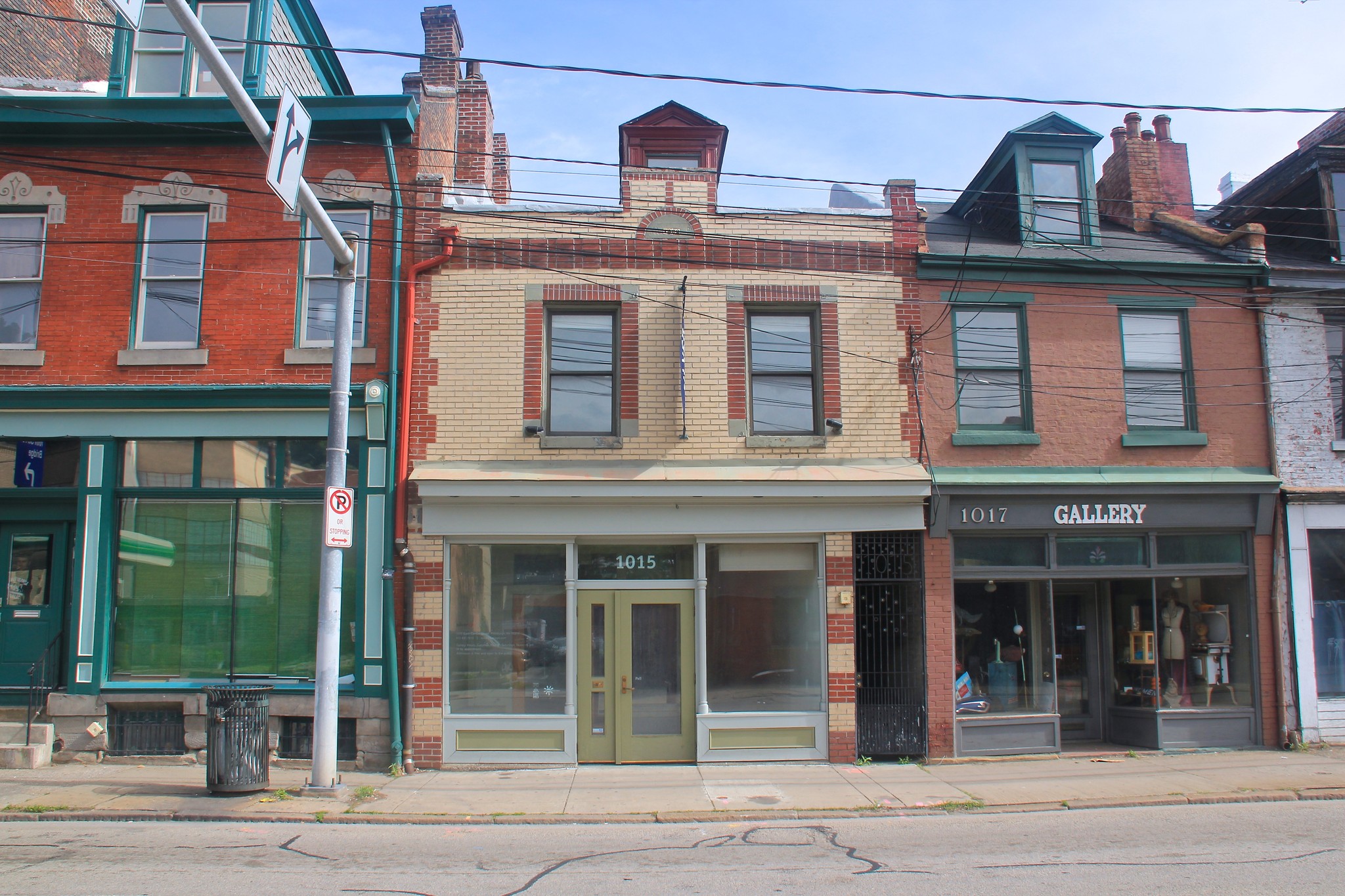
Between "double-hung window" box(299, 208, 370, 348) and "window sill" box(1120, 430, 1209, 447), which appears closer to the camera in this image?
"double-hung window" box(299, 208, 370, 348)

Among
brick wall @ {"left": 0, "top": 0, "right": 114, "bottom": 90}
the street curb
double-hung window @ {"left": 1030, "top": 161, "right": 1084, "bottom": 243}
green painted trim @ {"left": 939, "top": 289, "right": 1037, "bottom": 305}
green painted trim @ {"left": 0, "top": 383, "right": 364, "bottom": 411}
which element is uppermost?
brick wall @ {"left": 0, "top": 0, "right": 114, "bottom": 90}

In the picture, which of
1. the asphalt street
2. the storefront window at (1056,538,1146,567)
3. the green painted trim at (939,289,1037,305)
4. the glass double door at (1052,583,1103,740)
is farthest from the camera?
the glass double door at (1052,583,1103,740)

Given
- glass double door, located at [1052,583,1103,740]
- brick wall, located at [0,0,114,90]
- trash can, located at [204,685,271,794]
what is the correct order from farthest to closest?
brick wall, located at [0,0,114,90], glass double door, located at [1052,583,1103,740], trash can, located at [204,685,271,794]

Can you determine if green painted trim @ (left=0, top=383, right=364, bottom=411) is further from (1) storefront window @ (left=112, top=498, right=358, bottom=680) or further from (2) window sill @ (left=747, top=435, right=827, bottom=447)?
(2) window sill @ (left=747, top=435, right=827, bottom=447)

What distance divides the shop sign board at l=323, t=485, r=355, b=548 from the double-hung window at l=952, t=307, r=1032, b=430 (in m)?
7.78

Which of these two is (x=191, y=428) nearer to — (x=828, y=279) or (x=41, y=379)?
(x=41, y=379)

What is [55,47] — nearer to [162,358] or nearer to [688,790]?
[162,358]

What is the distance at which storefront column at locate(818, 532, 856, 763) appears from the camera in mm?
11719

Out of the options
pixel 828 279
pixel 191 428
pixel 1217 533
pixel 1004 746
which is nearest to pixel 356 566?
pixel 191 428

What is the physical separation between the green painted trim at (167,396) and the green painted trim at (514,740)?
4.43m

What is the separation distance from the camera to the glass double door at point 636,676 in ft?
38.3

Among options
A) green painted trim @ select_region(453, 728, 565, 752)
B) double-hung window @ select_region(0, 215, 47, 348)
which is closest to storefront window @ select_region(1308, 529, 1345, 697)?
green painted trim @ select_region(453, 728, 565, 752)

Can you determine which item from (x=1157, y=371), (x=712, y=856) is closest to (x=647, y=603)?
(x=712, y=856)

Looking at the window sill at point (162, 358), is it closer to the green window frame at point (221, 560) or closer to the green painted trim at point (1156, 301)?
the green window frame at point (221, 560)
